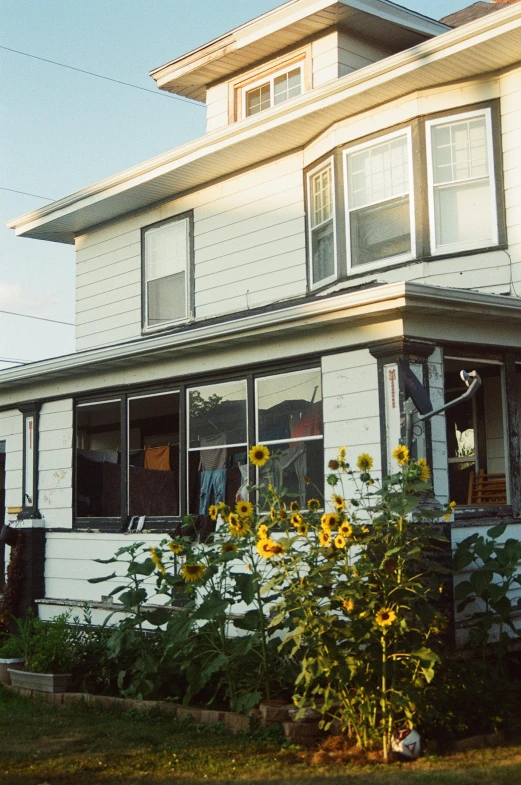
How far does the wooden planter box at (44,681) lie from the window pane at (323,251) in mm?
5734

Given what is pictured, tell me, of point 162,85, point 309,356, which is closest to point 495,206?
point 309,356

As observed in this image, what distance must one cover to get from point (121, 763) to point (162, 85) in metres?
11.0

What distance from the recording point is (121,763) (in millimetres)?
6574

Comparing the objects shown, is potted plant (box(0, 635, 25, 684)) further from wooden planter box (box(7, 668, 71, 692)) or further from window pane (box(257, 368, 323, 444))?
window pane (box(257, 368, 323, 444))

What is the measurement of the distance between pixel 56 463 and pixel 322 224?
4.58 meters

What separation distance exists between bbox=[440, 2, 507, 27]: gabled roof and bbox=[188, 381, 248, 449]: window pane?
7.60 meters

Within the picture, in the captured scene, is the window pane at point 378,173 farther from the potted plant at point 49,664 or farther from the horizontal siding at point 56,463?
the potted plant at point 49,664

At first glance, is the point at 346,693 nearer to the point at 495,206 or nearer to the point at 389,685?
the point at 389,685

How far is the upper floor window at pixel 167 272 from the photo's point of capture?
14.1 m

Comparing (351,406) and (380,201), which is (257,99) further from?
(351,406)

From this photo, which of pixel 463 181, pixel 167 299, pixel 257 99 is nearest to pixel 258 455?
pixel 463 181

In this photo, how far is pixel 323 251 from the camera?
40.1 ft

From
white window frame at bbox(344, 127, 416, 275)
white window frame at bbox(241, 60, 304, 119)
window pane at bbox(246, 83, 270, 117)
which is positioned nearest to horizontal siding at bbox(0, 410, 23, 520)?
white window frame at bbox(344, 127, 416, 275)

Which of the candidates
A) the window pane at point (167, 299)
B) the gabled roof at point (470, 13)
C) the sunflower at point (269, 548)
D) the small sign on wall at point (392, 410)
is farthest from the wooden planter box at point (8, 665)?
the gabled roof at point (470, 13)
